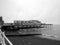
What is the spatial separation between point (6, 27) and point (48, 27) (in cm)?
5533

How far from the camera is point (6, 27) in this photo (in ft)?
348

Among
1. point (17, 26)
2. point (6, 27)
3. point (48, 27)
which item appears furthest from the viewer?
point (48, 27)

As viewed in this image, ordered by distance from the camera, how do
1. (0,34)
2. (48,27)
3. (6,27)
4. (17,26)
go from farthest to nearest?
1. (48,27)
2. (17,26)
3. (6,27)
4. (0,34)

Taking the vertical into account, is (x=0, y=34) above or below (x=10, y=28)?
above

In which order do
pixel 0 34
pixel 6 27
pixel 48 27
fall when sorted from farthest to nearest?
pixel 48 27, pixel 6 27, pixel 0 34

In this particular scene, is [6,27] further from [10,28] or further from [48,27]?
[48,27]

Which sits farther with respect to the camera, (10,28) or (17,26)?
(17,26)

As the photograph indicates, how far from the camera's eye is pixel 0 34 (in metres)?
6.66

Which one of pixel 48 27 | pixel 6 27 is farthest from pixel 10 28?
pixel 48 27

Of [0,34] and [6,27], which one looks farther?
[6,27]

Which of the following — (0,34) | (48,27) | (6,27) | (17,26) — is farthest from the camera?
(48,27)

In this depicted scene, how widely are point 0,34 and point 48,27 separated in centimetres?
13351

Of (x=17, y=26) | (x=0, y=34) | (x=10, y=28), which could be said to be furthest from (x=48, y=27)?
(x=0, y=34)

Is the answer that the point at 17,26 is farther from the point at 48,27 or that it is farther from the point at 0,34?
the point at 0,34
